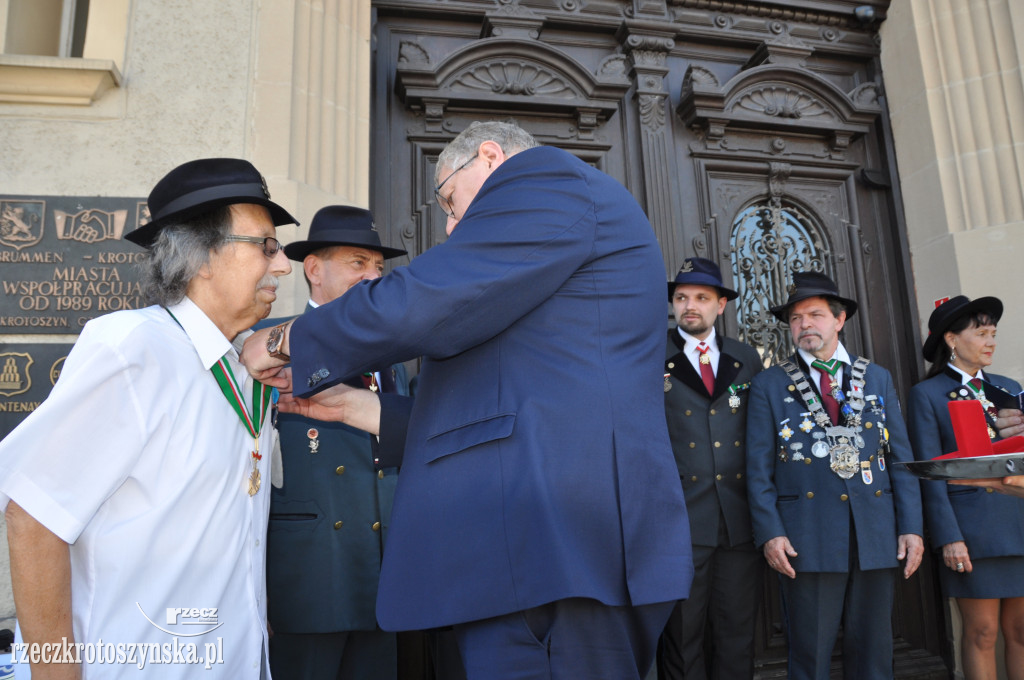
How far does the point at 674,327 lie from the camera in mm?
4355

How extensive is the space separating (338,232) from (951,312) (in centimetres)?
340

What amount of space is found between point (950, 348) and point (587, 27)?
2.95 m

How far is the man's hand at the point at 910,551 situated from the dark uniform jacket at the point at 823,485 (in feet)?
0.10

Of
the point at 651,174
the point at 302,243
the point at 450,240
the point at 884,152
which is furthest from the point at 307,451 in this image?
the point at 884,152

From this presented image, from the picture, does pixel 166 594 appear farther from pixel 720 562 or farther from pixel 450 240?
pixel 720 562

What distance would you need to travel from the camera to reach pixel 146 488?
1612 mm

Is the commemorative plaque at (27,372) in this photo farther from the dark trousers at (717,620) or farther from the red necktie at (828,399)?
the red necktie at (828,399)

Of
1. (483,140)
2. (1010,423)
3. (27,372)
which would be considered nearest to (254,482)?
(483,140)

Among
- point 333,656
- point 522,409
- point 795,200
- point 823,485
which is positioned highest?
point 795,200

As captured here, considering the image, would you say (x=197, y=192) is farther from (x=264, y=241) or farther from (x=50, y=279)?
(x=50, y=279)

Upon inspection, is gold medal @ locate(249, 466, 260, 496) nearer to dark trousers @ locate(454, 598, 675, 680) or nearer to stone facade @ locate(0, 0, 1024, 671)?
dark trousers @ locate(454, 598, 675, 680)

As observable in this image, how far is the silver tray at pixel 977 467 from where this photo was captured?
208 centimetres

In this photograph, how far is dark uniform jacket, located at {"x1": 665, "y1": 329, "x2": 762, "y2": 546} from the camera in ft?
12.1

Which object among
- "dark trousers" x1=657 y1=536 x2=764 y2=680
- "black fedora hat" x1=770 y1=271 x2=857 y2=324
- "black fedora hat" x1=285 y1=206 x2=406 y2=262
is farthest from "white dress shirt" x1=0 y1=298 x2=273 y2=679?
"black fedora hat" x1=770 y1=271 x2=857 y2=324
